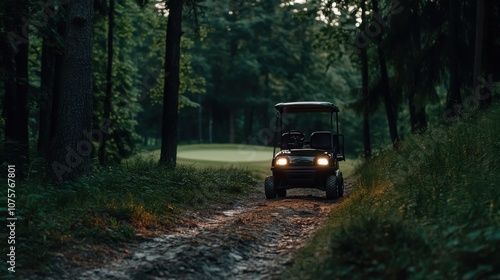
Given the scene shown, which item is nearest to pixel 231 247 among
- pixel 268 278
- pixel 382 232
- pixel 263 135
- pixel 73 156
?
pixel 268 278

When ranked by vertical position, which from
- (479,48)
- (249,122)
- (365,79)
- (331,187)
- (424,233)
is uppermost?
(365,79)

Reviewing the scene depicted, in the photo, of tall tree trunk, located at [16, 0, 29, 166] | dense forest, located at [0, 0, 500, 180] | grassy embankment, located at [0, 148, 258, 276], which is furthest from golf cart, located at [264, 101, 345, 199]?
tall tree trunk, located at [16, 0, 29, 166]

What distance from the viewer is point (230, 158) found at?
113 ft

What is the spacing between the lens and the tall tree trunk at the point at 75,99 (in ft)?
37.1

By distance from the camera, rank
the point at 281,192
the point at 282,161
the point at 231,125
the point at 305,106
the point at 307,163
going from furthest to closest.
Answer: the point at 231,125, the point at 281,192, the point at 305,106, the point at 282,161, the point at 307,163

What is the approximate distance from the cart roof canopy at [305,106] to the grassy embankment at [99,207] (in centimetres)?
273

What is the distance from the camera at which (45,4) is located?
15117 millimetres

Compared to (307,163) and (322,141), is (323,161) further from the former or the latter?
(322,141)

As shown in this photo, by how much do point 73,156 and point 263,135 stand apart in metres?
50.3

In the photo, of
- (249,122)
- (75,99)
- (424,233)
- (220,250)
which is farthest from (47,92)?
(249,122)

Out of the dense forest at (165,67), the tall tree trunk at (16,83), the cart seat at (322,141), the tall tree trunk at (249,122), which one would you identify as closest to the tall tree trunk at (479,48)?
the dense forest at (165,67)

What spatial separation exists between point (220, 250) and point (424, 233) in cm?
273

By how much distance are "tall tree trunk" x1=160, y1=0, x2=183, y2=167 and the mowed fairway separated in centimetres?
637

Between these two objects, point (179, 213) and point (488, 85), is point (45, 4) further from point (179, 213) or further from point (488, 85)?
point (488, 85)
